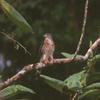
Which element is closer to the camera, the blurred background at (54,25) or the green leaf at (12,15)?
the green leaf at (12,15)

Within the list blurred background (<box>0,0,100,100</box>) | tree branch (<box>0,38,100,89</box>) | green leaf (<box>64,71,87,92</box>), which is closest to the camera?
tree branch (<box>0,38,100,89</box>)

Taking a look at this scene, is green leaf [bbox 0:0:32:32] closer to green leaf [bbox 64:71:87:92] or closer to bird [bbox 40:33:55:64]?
bird [bbox 40:33:55:64]

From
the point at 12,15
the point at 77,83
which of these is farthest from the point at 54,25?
the point at 12,15

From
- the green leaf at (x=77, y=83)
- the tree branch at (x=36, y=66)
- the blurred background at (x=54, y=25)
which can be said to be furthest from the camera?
the blurred background at (x=54, y=25)

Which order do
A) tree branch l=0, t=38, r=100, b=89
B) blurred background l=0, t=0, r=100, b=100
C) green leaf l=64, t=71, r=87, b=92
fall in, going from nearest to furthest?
tree branch l=0, t=38, r=100, b=89 < green leaf l=64, t=71, r=87, b=92 < blurred background l=0, t=0, r=100, b=100

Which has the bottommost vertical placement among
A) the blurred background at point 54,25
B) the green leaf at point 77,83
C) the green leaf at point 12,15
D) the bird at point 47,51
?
the green leaf at point 77,83

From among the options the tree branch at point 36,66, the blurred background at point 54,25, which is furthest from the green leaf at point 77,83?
the blurred background at point 54,25

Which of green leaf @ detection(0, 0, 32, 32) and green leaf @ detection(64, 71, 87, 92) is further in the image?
green leaf @ detection(64, 71, 87, 92)

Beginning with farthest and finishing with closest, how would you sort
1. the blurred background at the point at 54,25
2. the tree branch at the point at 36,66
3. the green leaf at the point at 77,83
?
the blurred background at the point at 54,25 → the green leaf at the point at 77,83 → the tree branch at the point at 36,66

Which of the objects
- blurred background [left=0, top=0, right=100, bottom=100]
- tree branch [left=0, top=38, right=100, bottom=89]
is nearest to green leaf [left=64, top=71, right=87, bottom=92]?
tree branch [left=0, top=38, right=100, bottom=89]

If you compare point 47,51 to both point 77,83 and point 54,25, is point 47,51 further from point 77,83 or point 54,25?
point 54,25

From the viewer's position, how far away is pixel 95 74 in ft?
3.74

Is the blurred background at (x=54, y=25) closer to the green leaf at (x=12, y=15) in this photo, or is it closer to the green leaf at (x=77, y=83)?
the green leaf at (x=77, y=83)

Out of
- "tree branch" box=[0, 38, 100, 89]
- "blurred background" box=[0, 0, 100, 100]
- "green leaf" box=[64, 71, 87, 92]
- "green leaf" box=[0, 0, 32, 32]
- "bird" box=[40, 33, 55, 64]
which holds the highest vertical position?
"blurred background" box=[0, 0, 100, 100]
